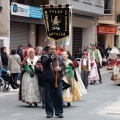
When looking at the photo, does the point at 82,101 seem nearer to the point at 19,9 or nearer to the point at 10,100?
the point at 10,100

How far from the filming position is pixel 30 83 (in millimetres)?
12461

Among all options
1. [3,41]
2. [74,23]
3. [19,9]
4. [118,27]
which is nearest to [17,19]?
[19,9]

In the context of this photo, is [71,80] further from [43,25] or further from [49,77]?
[43,25]

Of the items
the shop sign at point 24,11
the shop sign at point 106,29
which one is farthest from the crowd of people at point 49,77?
the shop sign at point 106,29

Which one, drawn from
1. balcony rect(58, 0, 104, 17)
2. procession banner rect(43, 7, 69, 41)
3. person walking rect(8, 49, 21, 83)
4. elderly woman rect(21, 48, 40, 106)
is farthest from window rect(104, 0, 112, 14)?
procession banner rect(43, 7, 69, 41)

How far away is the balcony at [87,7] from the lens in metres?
31.3

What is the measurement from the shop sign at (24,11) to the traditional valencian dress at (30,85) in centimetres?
1292

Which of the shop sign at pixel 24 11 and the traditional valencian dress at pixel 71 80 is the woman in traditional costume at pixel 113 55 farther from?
the traditional valencian dress at pixel 71 80

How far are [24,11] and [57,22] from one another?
16.5m

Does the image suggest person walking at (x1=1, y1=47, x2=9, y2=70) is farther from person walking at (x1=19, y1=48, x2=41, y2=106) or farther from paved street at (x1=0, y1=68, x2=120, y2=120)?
person walking at (x1=19, y1=48, x2=41, y2=106)

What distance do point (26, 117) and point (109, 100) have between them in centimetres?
436

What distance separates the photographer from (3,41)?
23281mm

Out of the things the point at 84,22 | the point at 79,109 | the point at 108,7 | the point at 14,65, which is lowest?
the point at 79,109

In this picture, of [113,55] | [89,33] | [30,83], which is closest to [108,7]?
[89,33]
